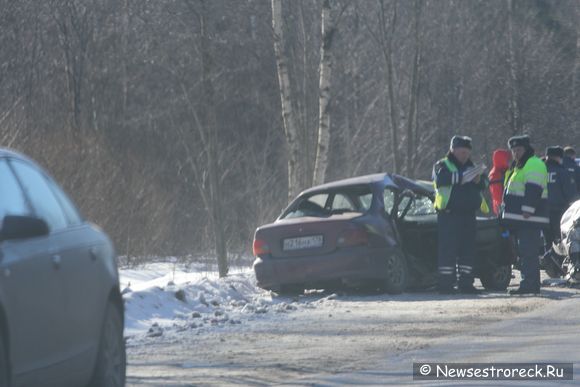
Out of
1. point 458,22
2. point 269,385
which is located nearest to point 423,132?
point 458,22

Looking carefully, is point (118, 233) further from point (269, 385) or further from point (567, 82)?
point (567, 82)

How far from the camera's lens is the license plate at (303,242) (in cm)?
1655

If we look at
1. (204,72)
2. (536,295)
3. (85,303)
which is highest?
(204,72)

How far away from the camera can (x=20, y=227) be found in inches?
270

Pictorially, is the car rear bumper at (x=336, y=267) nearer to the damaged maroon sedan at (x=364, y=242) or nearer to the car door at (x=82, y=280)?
the damaged maroon sedan at (x=364, y=242)

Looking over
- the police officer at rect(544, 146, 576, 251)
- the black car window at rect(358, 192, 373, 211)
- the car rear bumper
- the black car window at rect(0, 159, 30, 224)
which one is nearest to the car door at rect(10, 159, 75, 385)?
the black car window at rect(0, 159, 30, 224)

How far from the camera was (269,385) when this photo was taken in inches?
367

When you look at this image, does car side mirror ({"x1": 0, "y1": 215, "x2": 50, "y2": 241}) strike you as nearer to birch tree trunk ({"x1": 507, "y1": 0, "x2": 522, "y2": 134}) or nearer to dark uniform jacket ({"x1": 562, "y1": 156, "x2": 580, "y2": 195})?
dark uniform jacket ({"x1": 562, "y1": 156, "x2": 580, "y2": 195})

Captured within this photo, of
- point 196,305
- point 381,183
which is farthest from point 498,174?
point 196,305

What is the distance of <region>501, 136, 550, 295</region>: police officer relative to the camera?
649 inches

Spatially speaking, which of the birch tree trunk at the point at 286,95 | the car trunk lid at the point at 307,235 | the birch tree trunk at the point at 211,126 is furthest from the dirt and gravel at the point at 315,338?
the birch tree trunk at the point at 286,95

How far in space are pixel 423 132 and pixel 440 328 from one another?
33937 millimetres

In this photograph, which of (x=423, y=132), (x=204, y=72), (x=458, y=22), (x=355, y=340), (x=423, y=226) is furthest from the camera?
(x=458, y=22)

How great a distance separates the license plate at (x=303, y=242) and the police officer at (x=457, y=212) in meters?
1.47
